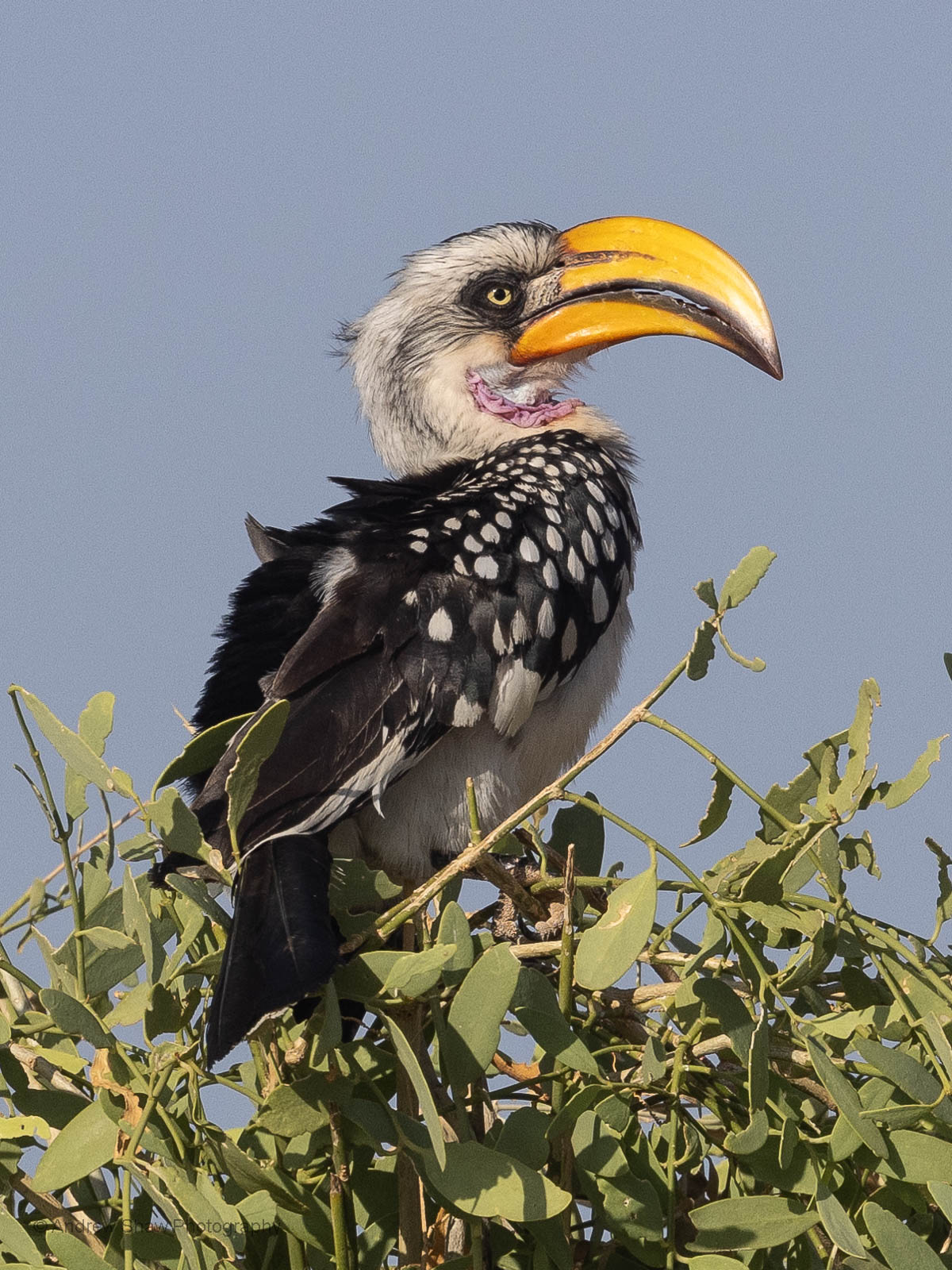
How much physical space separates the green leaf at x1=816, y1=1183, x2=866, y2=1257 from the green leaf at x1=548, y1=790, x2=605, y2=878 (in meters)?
0.81

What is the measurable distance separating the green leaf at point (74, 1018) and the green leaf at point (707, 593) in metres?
0.78

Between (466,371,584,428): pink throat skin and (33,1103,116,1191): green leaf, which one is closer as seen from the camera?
(33,1103,116,1191): green leaf

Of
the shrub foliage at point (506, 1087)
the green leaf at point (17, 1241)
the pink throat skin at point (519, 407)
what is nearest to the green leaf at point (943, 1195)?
the shrub foliage at point (506, 1087)

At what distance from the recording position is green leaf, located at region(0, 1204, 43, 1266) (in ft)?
5.19

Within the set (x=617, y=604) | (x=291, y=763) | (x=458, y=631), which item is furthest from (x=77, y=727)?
(x=617, y=604)

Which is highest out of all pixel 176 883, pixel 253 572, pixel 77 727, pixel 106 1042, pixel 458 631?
pixel 253 572

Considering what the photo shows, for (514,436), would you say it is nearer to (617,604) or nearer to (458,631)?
(617,604)

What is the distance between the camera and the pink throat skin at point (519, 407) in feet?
11.8

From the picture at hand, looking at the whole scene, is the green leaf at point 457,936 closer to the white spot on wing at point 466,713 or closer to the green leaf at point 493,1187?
the green leaf at point 493,1187

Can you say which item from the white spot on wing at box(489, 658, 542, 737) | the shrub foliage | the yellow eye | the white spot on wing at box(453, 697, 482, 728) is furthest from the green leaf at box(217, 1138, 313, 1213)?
the yellow eye

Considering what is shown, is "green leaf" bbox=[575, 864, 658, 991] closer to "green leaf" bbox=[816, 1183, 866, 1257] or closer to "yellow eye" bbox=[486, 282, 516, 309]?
"green leaf" bbox=[816, 1183, 866, 1257]

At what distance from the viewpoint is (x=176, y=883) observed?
1.51m

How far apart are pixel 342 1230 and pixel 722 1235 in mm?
402

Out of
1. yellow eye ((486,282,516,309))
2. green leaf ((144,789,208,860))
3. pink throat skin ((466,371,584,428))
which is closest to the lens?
green leaf ((144,789,208,860))
